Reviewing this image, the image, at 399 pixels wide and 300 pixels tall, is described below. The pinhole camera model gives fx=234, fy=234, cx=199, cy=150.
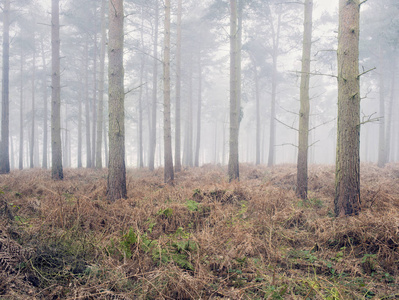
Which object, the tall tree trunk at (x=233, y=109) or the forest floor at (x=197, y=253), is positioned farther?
the tall tree trunk at (x=233, y=109)

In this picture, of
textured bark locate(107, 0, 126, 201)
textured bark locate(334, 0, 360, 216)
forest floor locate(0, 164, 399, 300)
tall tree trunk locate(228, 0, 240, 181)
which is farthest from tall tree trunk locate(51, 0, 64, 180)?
textured bark locate(334, 0, 360, 216)

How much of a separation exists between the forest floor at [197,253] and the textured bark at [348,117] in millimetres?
396

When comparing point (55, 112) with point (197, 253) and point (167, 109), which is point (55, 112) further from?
point (197, 253)

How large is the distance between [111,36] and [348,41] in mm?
5616

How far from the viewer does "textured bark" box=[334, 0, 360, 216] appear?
471 centimetres

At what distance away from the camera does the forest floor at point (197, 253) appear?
247 cm

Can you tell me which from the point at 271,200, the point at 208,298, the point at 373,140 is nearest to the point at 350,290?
the point at 208,298

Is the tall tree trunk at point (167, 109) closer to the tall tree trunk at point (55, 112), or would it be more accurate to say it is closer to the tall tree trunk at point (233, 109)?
the tall tree trunk at point (233, 109)

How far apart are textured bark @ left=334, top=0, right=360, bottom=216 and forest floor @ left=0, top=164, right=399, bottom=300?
396mm

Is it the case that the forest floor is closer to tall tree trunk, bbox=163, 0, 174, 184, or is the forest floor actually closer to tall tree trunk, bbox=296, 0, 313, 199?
tall tree trunk, bbox=296, 0, 313, 199

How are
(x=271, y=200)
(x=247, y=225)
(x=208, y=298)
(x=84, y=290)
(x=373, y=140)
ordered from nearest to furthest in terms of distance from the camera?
(x=84, y=290) < (x=208, y=298) < (x=247, y=225) < (x=271, y=200) < (x=373, y=140)

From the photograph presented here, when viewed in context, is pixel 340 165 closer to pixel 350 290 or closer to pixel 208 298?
pixel 350 290

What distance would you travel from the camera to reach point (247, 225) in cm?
443

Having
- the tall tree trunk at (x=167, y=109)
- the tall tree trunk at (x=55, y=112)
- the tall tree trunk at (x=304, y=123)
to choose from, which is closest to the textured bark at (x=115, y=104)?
the tall tree trunk at (x=167, y=109)
